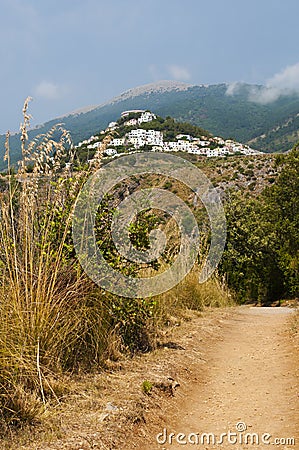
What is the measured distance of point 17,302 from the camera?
341cm

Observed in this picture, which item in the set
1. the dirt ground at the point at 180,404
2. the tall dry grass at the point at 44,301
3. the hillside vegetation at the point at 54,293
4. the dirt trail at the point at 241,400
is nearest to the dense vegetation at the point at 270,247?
the dirt trail at the point at 241,400

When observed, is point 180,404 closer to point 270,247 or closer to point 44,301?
point 44,301

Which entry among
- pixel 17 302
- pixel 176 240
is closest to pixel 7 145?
pixel 17 302

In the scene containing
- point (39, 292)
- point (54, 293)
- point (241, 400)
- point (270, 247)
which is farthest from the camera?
point (270, 247)

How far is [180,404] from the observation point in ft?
12.7

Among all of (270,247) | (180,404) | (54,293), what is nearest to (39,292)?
(54,293)

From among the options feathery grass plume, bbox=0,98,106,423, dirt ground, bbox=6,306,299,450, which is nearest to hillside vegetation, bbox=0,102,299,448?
feathery grass plume, bbox=0,98,106,423

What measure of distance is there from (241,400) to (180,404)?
0.57 metres

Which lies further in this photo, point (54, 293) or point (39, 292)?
point (54, 293)

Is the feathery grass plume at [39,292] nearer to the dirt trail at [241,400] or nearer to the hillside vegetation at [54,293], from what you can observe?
the hillside vegetation at [54,293]

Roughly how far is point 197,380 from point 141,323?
852mm

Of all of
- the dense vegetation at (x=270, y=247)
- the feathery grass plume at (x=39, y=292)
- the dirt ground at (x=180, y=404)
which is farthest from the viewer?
the dense vegetation at (x=270, y=247)

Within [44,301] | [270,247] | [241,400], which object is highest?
[270,247]

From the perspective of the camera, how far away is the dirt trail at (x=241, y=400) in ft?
10.5
